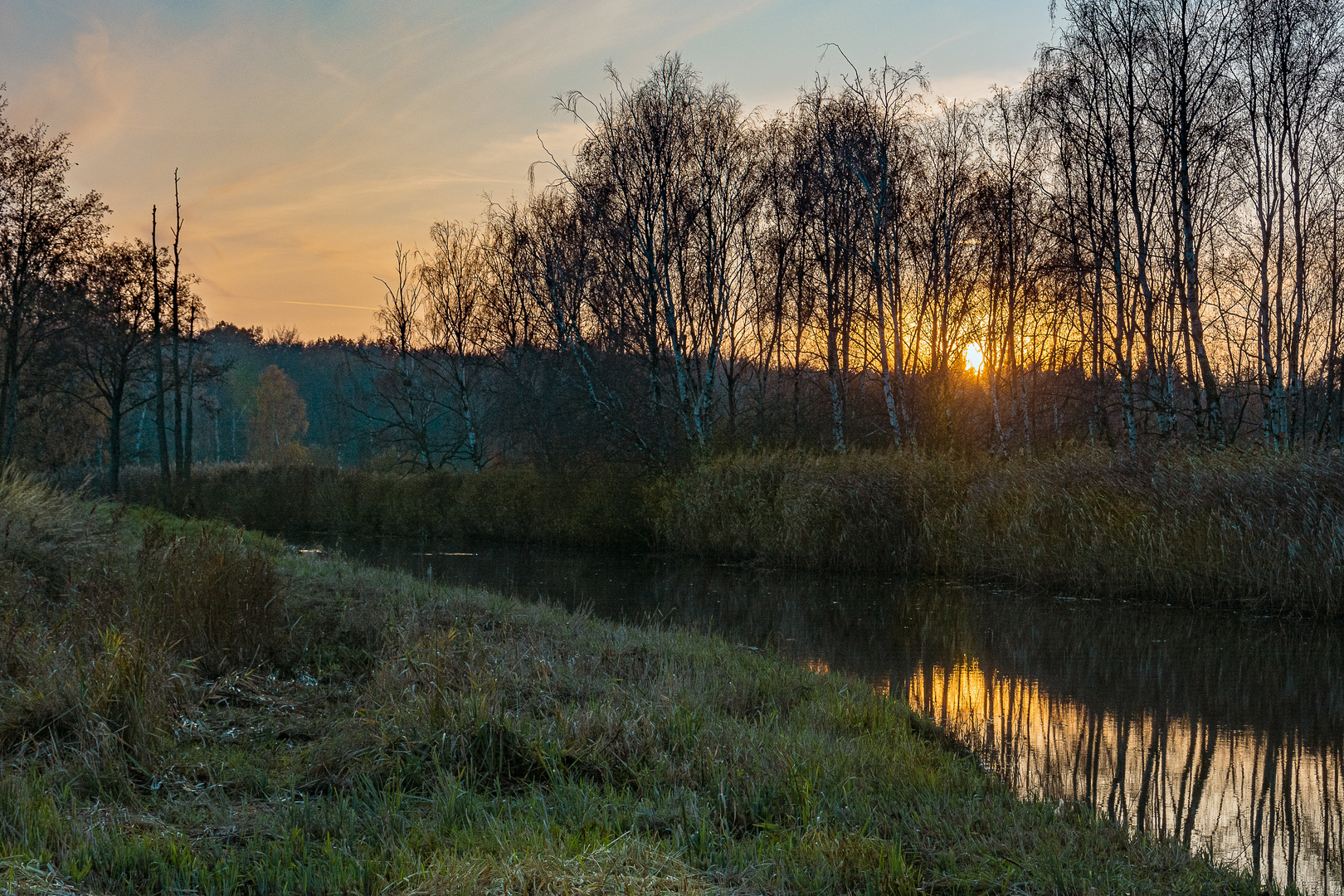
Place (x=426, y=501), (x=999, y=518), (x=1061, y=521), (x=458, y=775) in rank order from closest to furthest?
(x=458, y=775)
(x=1061, y=521)
(x=999, y=518)
(x=426, y=501)

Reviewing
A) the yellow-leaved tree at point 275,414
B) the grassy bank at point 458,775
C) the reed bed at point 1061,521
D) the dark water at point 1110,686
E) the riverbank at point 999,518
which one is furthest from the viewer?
the yellow-leaved tree at point 275,414

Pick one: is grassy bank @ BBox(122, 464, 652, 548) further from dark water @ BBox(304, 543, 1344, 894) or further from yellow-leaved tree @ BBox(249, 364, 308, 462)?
yellow-leaved tree @ BBox(249, 364, 308, 462)

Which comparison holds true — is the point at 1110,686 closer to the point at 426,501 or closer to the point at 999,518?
the point at 999,518

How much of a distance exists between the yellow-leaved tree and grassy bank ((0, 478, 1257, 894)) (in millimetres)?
74403

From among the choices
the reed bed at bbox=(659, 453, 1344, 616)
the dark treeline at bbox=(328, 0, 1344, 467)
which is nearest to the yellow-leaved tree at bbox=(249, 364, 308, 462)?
the dark treeline at bbox=(328, 0, 1344, 467)

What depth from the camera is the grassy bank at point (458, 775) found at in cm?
371

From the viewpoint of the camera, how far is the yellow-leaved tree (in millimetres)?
80000

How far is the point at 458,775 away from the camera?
16.0ft

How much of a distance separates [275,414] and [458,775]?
8376 cm

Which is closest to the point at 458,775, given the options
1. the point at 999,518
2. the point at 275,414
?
the point at 999,518

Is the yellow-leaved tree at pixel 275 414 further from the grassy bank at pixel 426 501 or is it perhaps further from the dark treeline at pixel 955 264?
the dark treeline at pixel 955 264

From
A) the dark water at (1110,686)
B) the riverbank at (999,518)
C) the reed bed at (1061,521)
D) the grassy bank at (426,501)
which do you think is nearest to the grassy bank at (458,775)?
the dark water at (1110,686)

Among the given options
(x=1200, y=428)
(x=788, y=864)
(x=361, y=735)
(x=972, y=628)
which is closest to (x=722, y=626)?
(x=972, y=628)

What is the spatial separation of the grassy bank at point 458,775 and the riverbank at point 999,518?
375 cm
